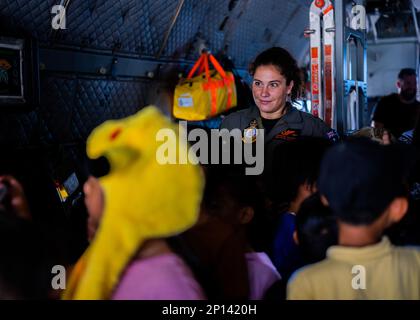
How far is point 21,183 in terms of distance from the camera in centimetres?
165

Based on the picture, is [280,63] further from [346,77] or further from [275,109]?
[346,77]

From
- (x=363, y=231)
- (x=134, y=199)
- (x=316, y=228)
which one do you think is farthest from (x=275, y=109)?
(x=134, y=199)

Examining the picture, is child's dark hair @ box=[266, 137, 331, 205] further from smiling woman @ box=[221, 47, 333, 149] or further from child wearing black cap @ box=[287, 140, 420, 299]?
child wearing black cap @ box=[287, 140, 420, 299]

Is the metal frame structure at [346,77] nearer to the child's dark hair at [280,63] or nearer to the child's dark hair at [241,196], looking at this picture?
the child's dark hair at [280,63]

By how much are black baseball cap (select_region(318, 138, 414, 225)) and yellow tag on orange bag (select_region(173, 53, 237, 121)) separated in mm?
2704

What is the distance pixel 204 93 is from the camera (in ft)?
13.3

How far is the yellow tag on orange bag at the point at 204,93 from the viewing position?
4.06m

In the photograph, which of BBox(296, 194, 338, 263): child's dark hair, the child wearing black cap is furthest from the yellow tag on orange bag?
the child wearing black cap

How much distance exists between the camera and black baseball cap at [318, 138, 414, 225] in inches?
53.7

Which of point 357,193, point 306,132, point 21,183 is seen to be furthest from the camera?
point 306,132

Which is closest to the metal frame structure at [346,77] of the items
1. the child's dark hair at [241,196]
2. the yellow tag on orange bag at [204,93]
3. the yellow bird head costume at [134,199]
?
the yellow tag on orange bag at [204,93]

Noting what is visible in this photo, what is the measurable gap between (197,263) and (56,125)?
2025 mm
